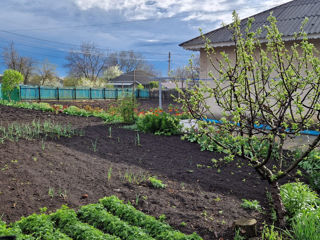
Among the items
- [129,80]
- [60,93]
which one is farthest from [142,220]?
[129,80]

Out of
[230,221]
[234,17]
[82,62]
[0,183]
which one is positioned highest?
[82,62]

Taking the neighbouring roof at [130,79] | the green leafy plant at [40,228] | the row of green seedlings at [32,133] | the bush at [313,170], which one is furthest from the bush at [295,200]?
the neighbouring roof at [130,79]

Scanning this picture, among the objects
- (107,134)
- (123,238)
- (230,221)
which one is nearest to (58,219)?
(123,238)

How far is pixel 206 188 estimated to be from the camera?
3502 millimetres

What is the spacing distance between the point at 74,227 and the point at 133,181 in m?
1.25

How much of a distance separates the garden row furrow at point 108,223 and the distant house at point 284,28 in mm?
4456

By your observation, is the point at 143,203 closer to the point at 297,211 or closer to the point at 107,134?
the point at 297,211

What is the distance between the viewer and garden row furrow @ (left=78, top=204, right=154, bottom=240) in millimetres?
2283

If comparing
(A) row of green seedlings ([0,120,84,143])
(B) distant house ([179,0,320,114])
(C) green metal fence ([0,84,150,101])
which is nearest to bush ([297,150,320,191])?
(B) distant house ([179,0,320,114])

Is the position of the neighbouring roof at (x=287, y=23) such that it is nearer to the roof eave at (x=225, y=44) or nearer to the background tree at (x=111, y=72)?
the roof eave at (x=225, y=44)

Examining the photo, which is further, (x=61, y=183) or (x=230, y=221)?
(x=61, y=183)

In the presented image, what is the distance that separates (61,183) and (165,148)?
2526 millimetres

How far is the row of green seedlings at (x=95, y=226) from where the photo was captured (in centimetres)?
223

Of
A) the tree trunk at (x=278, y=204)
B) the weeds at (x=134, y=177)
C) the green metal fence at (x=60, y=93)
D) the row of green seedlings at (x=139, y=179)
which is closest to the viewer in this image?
the tree trunk at (x=278, y=204)
